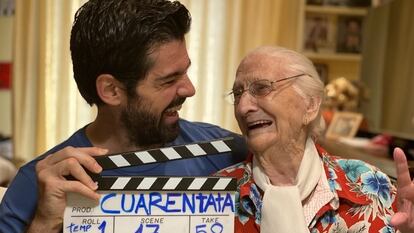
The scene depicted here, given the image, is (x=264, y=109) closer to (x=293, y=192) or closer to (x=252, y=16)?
(x=293, y=192)

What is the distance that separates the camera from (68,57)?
364 centimetres

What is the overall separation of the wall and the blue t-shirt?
8.17 feet

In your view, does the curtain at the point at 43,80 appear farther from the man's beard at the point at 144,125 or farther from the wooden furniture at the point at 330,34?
the man's beard at the point at 144,125

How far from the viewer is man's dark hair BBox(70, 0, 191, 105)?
1466 mm

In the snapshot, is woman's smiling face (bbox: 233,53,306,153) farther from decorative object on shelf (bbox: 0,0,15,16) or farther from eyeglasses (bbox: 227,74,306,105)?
decorative object on shelf (bbox: 0,0,15,16)

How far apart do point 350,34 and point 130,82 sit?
2844mm

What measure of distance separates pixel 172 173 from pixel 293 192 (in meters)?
0.38

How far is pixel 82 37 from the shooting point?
1500 mm

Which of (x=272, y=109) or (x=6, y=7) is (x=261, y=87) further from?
(x=6, y=7)

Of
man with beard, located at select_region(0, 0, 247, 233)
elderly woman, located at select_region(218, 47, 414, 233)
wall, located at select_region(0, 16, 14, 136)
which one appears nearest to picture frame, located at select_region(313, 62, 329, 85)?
wall, located at select_region(0, 16, 14, 136)

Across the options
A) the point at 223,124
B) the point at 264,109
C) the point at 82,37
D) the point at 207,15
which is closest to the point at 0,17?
the point at 207,15

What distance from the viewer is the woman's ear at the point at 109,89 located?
5.07 ft

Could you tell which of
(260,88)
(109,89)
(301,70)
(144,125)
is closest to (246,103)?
(260,88)

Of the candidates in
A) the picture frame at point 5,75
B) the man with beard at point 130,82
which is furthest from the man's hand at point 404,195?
the picture frame at point 5,75
